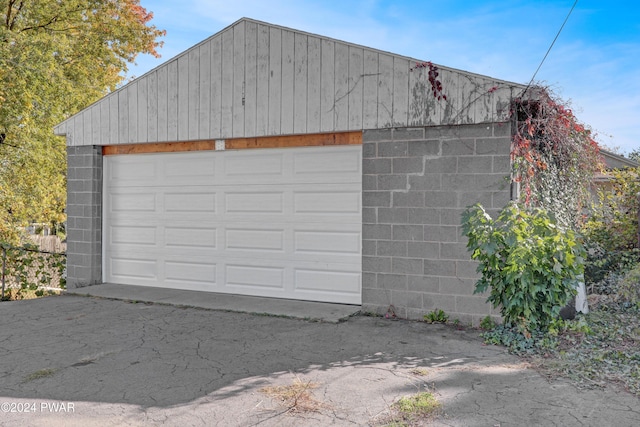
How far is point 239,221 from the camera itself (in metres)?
7.71

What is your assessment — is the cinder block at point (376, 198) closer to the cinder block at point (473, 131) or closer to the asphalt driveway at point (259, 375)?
the cinder block at point (473, 131)

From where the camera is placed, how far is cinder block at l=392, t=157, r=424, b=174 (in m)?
6.29

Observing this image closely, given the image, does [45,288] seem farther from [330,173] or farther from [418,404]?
[418,404]

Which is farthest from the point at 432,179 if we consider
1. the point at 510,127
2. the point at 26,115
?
the point at 26,115

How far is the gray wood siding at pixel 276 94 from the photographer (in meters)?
6.11

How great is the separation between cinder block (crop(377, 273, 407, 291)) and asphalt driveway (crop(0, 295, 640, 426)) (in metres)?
0.43

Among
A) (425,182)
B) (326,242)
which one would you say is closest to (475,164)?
(425,182)

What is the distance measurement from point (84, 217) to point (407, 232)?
5.39 metres

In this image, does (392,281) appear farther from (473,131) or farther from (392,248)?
(473,131)

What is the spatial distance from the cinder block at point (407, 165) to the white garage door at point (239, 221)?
0.59 meters

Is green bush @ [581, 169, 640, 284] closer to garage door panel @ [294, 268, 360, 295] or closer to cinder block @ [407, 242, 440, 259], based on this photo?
cinder block @ [407, 242, 440, 259]

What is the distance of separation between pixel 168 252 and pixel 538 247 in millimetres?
5522

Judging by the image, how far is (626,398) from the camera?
12.4ft

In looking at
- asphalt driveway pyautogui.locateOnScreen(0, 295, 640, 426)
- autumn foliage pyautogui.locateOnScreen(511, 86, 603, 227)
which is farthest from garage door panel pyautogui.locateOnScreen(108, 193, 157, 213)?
autumn foliage pyautogui.locateOnScreen(511, 86, 603, 227)
